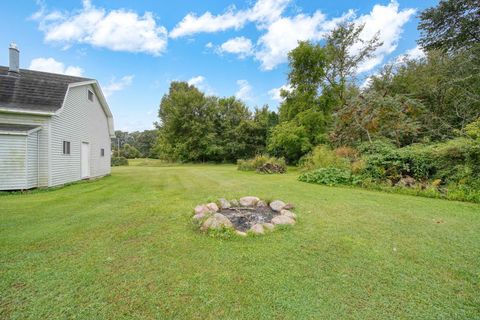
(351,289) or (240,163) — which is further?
(240,163)

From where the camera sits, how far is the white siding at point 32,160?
24.0 ft

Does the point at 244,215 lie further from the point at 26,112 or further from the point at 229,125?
the point at 229,125

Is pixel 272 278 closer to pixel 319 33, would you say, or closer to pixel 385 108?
pixel 385 108

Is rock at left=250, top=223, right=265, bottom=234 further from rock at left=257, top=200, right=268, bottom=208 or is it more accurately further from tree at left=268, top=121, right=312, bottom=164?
tree at left=268, top=121, right=312, bottom=164

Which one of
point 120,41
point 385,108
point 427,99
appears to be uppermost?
point 120,41

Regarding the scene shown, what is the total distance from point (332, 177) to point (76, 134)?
11323 mm

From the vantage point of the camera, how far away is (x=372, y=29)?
50.6ft

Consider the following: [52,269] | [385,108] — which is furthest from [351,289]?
[385,108]

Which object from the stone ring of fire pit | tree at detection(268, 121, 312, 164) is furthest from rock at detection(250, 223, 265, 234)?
tree at detection(268, 121, 312, 164)

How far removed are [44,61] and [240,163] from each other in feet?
42.8

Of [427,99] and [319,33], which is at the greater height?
[319,33]

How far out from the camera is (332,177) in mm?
8430

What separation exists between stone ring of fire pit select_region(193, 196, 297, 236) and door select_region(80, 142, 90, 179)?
874cm

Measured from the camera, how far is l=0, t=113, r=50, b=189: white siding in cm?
763
